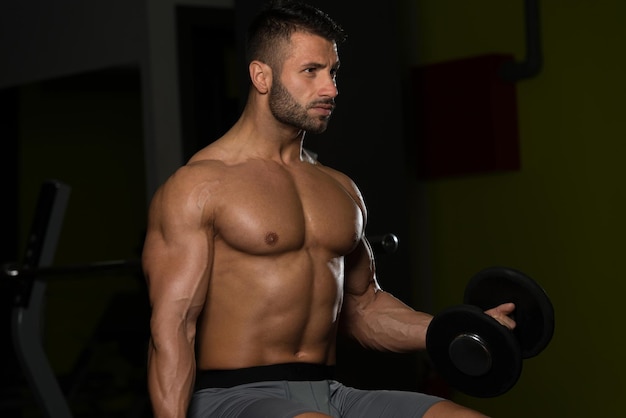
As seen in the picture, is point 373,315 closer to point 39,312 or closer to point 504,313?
point 504,313

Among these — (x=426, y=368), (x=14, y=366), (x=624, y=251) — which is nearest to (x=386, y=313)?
(x=624, y=251)

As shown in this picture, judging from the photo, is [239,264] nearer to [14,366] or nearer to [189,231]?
[189,231]

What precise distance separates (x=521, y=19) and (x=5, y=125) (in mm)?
3662

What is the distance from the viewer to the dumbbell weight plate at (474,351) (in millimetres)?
1758

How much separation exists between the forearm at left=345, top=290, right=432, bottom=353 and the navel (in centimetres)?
38

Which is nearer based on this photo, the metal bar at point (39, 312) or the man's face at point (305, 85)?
the man's face at point (305, 85)

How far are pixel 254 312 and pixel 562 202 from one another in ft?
6.96

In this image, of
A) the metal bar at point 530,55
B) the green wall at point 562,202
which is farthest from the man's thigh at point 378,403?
the metal bar at point 530,55

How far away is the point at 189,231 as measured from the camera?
70.8 inches

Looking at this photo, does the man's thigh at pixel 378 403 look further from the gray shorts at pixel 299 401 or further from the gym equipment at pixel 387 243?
the gym equipment at pixel 387 243

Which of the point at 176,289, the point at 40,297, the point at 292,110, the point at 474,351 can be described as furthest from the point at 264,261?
the point at 40,297

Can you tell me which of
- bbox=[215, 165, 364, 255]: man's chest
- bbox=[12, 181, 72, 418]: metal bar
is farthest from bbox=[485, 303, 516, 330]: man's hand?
bbox=[12, 181, 72, 418]: metal bar

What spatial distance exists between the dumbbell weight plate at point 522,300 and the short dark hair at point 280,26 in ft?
1.82

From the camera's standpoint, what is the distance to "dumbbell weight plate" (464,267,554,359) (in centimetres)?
187
